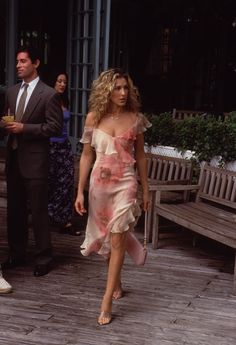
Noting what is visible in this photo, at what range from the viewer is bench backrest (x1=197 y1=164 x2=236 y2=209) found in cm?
543

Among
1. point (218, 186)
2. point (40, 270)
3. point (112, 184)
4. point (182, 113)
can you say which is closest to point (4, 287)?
point (40, 270)

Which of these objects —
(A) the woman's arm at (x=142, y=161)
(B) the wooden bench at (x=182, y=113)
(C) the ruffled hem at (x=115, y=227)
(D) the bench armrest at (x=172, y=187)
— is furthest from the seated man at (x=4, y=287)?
(B) the wooden bench at (x=182, y=113)

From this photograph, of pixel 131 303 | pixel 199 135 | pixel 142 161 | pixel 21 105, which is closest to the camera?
pixel 142 161

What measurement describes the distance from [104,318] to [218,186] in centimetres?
235

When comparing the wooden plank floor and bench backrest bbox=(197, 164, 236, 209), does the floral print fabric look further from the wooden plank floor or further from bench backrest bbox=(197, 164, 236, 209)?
bench backrest bbox=(197, 164, 236, 209)

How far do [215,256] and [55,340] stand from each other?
2405mm

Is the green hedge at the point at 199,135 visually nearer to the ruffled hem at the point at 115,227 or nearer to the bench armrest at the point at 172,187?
the bench armrest at the point at 172,187

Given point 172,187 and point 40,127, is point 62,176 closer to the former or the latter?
point 172,187

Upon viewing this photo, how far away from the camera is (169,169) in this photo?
6371 mm

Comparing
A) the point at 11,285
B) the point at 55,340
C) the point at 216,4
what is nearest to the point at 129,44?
the point at 216,4

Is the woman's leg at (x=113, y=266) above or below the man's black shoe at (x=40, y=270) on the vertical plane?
above

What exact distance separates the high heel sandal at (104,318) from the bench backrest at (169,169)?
2486 millimetres

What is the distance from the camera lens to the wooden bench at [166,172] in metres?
5.85

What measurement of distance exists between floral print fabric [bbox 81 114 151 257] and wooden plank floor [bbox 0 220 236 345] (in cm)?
57
